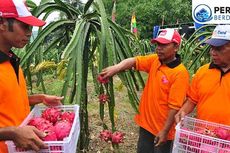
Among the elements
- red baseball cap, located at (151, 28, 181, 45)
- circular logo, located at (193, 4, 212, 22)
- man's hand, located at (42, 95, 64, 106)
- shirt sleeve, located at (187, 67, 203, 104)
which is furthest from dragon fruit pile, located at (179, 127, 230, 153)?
circular logo, located at (193, 4, 212, 22)

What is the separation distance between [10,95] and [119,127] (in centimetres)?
363

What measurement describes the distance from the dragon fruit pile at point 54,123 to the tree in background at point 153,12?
76.5 ft

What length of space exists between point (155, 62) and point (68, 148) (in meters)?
1.76

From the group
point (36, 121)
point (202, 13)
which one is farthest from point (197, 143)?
point (202, 13)

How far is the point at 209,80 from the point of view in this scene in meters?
2.72

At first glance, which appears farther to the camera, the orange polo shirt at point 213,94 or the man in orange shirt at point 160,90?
the man in orange shirt at point 160,90

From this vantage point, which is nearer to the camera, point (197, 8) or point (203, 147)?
point (203, 147)

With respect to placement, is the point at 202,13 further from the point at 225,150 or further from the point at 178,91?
the point at 225,150

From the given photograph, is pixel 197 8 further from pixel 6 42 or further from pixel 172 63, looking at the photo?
pixel 6 42

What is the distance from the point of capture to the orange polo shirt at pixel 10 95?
6.08 feet

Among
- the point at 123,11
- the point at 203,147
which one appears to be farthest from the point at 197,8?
the point at 123,11

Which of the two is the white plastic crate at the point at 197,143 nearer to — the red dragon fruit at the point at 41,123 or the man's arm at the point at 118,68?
Answer: the red dragon fruit at the point at 41,123

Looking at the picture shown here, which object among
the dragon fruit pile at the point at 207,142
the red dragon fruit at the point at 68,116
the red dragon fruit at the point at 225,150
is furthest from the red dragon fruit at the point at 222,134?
the red dragon fruit at the point at 68,116

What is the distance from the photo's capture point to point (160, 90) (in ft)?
10.3
